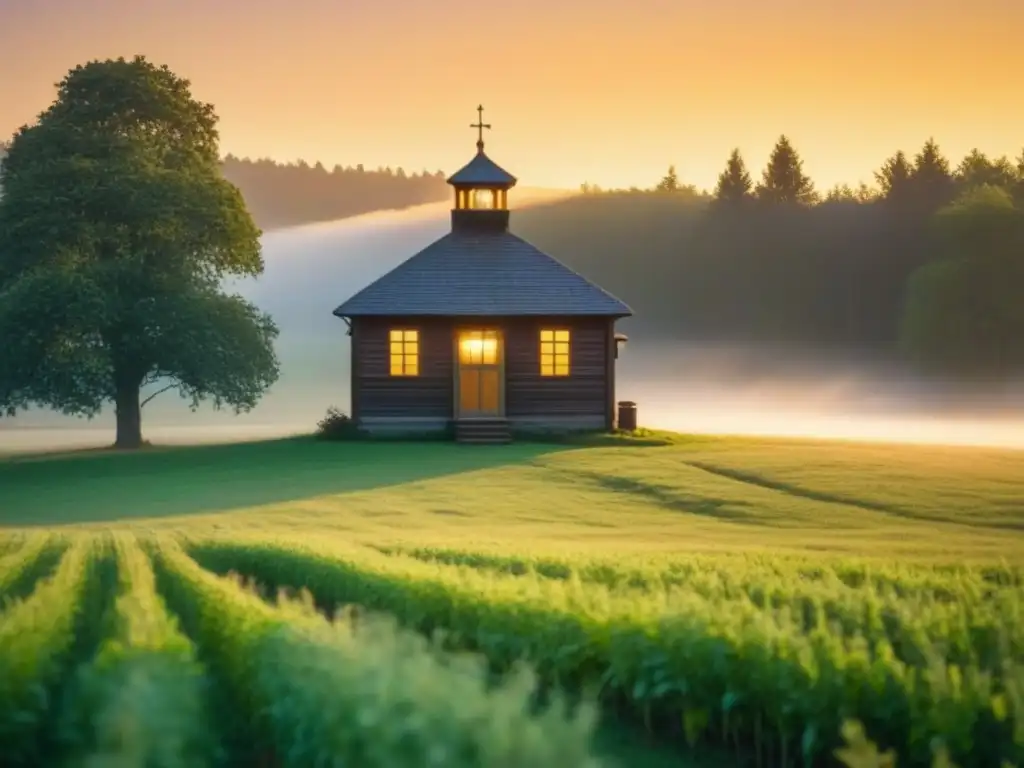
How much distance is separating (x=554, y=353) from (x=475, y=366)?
2.17 metres

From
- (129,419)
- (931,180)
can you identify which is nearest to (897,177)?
(931,180)

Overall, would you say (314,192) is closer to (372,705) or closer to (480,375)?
(480,375)

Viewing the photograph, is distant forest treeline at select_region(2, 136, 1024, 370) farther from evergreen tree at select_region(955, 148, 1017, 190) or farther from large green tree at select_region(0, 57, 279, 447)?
large green tree at select_region(0, 57, 279, 447)

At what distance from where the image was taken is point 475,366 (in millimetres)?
35906

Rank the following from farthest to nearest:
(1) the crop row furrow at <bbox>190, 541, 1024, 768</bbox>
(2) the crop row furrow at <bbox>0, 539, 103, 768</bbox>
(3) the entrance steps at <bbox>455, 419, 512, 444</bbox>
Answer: (3) the entrance steps at <bbox>455, 419, 512, 444</bbox>, (2) the crop row furrow at <bbox>0, 539, 103, 768</bbox>, (1) the crop row furrow at <bbox>190, 541, 1024, 768</bbox>

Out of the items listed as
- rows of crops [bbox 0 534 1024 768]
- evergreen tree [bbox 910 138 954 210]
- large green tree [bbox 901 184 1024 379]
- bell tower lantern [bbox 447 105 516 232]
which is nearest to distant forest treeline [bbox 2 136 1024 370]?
evergreen tree [bbox 910 138 954 210]

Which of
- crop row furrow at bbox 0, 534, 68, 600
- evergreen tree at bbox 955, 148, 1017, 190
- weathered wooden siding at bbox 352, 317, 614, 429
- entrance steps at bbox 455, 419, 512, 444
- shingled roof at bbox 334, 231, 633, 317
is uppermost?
evergreen tree at bbox 955, 148, 1017, 190

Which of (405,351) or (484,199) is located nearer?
(405,351)

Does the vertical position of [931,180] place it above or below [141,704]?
above

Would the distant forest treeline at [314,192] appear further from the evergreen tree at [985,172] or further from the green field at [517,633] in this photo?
the green field at [517,633]

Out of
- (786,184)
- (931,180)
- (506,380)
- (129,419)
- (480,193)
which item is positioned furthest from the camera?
(786,184)

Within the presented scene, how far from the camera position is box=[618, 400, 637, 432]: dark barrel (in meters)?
36.0

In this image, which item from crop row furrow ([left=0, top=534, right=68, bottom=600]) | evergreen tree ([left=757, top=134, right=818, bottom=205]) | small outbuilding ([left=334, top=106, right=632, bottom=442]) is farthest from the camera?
evergreen tree ([left=757, top=134, right=818, bottom=205])

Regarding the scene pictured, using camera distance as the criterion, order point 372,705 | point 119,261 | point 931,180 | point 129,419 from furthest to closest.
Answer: point 931,180 → point 129,419 → point 119,261 → point 372,705
